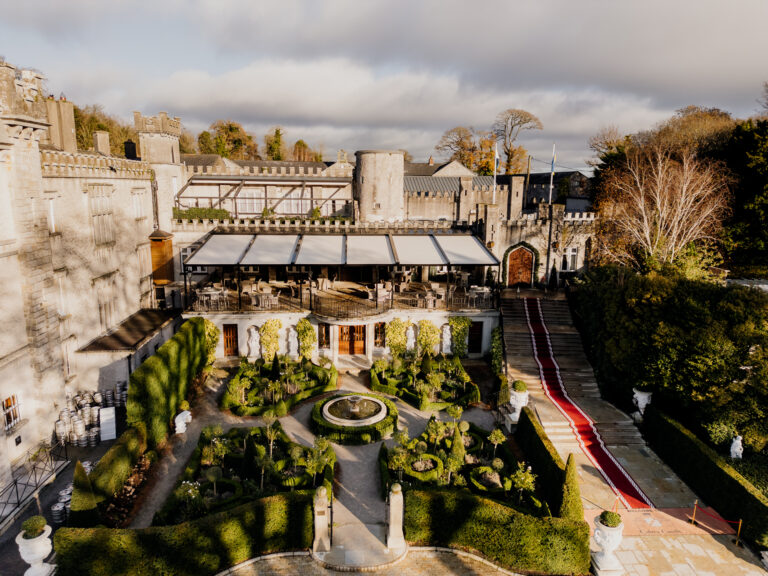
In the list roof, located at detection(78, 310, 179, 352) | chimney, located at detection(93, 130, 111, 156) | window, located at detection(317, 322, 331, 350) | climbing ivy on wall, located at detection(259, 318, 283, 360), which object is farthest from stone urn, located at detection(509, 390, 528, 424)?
chimney, located at detection(93, 130, 111, 156)

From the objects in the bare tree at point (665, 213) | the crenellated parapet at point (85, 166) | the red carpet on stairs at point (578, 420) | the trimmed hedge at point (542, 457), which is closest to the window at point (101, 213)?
the crenellated parapet at point (85, 166)

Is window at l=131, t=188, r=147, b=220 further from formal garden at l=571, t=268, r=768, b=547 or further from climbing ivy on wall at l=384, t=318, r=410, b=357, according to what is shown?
formal garden at l=571, t=268, r=768, b=547

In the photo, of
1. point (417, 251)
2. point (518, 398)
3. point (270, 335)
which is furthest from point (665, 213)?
point (270, 335)

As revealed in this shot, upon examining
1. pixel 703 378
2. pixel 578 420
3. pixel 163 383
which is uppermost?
pixel 703 378

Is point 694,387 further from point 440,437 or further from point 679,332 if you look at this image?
point 440,437

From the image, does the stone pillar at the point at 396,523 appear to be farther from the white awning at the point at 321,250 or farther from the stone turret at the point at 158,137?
the stone turret at the point at 158,137

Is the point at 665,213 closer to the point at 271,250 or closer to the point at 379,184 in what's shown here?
the point at 379,184
